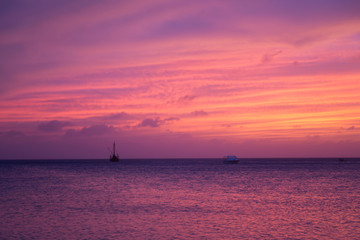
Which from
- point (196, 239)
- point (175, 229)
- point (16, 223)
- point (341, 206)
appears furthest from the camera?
point (341, 206)

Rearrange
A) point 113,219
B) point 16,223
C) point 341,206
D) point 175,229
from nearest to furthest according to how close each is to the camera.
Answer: point 175,229
point 16,223
point 113,219
point 341,206

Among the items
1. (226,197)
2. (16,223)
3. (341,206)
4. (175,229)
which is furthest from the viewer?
(226,197)

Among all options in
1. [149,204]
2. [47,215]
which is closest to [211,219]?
[149,204]

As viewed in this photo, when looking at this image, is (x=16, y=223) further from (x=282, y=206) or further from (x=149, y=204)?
(x=282, y=206)

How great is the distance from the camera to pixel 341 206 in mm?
41781

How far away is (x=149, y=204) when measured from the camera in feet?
143

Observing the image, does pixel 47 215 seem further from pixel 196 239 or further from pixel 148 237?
pixel 196 239

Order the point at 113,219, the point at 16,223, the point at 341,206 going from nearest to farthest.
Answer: the point at 16,223 < the point at 113,219 < the point at 341,206

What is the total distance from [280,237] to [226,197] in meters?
23.9

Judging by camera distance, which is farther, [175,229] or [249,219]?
[249,219]

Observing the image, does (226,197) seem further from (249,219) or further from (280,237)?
(280,237)

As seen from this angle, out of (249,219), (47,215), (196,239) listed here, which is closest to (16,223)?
(47,215)

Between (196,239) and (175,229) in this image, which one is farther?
(175,229)

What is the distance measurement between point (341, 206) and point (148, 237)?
85.3ft
